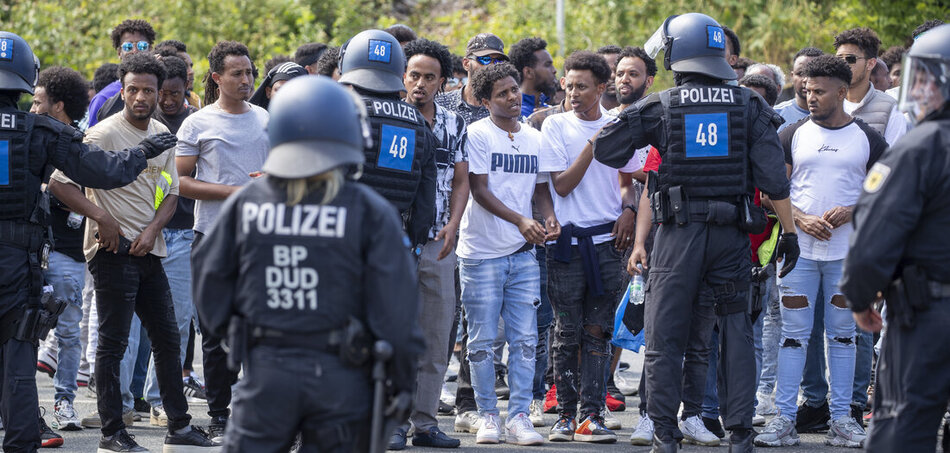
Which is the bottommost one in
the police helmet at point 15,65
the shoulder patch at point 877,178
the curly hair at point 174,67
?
the shoulder patch at point 877,178

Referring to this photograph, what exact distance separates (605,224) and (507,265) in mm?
705

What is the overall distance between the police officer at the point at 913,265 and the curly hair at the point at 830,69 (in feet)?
9.09

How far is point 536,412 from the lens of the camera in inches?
333

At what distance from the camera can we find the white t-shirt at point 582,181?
7934mm

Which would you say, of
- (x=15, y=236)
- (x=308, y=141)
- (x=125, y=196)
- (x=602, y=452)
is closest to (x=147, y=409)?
A: (x=125, y=196)

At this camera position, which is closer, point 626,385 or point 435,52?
point 435,52

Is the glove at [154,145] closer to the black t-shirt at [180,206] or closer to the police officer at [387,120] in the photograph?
the police officer at [387,120]

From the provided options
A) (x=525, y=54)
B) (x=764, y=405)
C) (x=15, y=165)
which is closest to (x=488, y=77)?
(x=525, y=54)

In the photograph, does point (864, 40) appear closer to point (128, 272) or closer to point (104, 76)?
point (128, 272)

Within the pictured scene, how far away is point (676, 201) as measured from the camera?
667 centimetres

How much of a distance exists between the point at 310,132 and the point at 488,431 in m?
3.59

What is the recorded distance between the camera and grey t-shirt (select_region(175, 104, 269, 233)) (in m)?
7.37

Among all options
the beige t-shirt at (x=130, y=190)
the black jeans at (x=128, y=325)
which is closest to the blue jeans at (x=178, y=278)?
the beige t-shirt at (x=130, y=190)

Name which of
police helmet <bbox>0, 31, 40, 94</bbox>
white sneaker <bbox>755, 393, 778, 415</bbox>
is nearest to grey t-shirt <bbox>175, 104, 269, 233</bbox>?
police helmet <bbox>0, 31, 40, 94</bbox>
